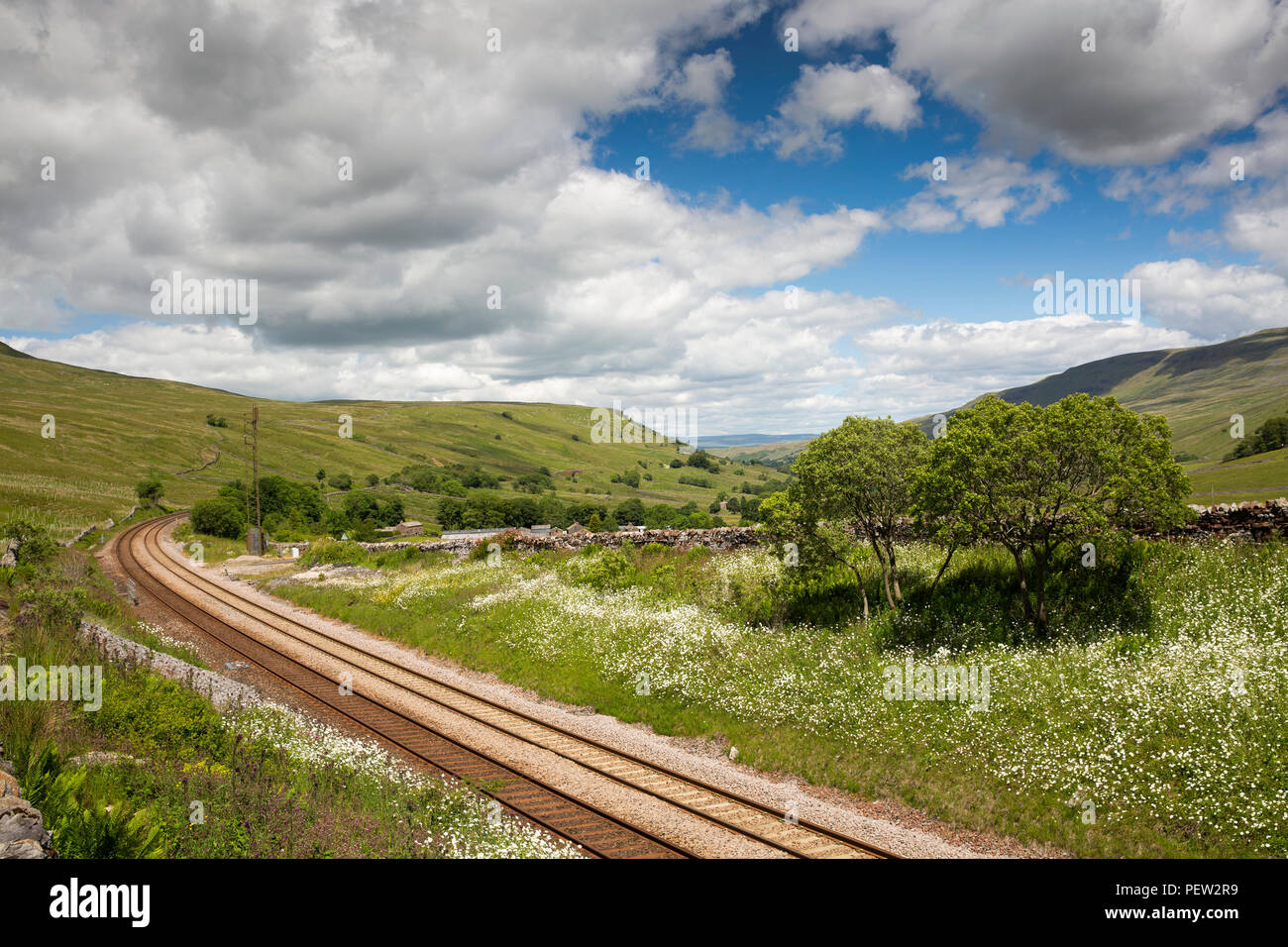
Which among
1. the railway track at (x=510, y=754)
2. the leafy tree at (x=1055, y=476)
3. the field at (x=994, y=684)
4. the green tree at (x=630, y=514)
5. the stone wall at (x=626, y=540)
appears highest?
the leafy tree at (x=1055, y=476)

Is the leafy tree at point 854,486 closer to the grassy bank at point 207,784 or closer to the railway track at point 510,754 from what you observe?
the railway track at point 510,754

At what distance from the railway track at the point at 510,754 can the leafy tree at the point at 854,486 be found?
324 inches

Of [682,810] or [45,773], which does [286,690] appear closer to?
[45,773]

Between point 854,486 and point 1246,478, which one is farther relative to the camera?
point 1246,478

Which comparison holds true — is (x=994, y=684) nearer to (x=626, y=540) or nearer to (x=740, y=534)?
(x=740, y=534)

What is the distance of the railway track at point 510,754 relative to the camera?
1070 centimetres

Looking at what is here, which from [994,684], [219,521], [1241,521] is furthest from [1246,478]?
[219,521]

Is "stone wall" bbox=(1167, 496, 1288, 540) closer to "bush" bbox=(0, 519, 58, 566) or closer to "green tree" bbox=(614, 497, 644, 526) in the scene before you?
"bush" bbox=(0, 519, 58, 566)

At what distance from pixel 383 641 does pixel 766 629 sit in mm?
14061

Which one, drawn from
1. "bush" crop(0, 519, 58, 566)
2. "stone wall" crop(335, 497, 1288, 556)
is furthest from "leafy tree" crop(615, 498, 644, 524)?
"bush" crop(0, 519, 58, 566)

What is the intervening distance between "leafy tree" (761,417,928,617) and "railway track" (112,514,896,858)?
8.22m

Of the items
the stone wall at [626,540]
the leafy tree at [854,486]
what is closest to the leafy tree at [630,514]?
the stone wall at [626,540]

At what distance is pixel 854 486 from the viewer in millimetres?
18141

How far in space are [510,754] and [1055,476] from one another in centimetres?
1272
